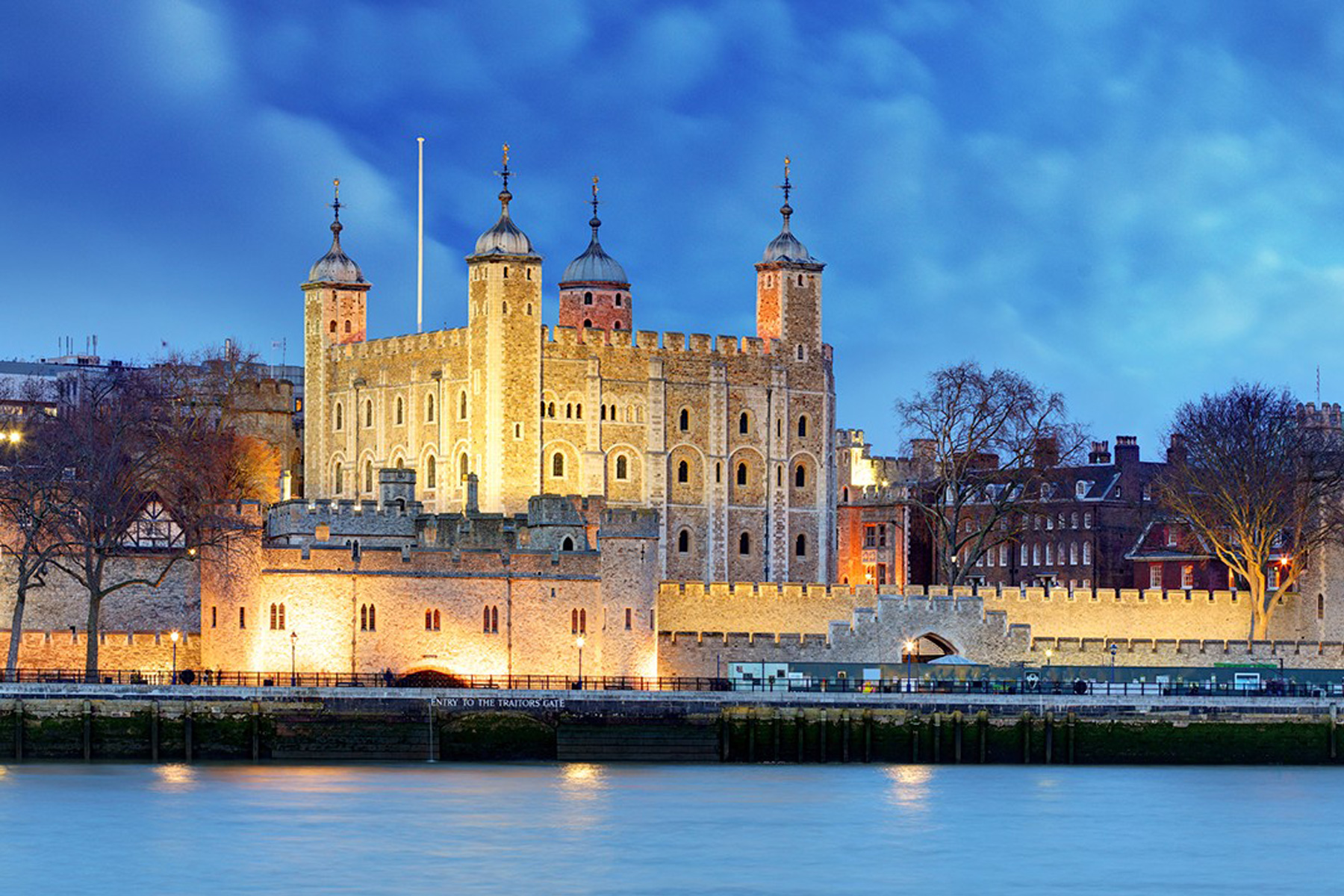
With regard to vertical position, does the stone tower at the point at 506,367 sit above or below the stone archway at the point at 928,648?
above

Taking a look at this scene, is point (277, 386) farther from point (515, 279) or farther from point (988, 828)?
point (988, 828)

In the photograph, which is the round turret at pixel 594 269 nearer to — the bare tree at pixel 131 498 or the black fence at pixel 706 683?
the bare tree at pixel 131 498

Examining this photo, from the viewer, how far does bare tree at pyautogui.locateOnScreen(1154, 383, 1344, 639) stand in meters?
95.2

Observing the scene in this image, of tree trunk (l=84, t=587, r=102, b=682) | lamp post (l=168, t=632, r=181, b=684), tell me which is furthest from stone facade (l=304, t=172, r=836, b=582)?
tree trunk (l=84, t=587, r=102, b=682)

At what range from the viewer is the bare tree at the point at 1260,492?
9519cm

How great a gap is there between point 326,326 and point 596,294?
946 cm

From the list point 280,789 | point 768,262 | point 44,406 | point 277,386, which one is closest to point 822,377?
point 768,262

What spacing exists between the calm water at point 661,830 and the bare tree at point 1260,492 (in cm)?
1998

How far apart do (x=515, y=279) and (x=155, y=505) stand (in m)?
19.3

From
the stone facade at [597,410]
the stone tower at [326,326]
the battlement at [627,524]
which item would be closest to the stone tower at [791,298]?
the stone facade at [597,410]

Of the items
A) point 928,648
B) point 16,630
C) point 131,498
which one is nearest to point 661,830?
point 16,630

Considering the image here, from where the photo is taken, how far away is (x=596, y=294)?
376 ft

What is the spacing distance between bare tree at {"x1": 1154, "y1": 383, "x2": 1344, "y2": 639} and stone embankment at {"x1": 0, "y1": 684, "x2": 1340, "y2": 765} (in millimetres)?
15746

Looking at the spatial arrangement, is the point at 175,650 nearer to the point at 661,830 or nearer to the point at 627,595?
the point at 627,595
